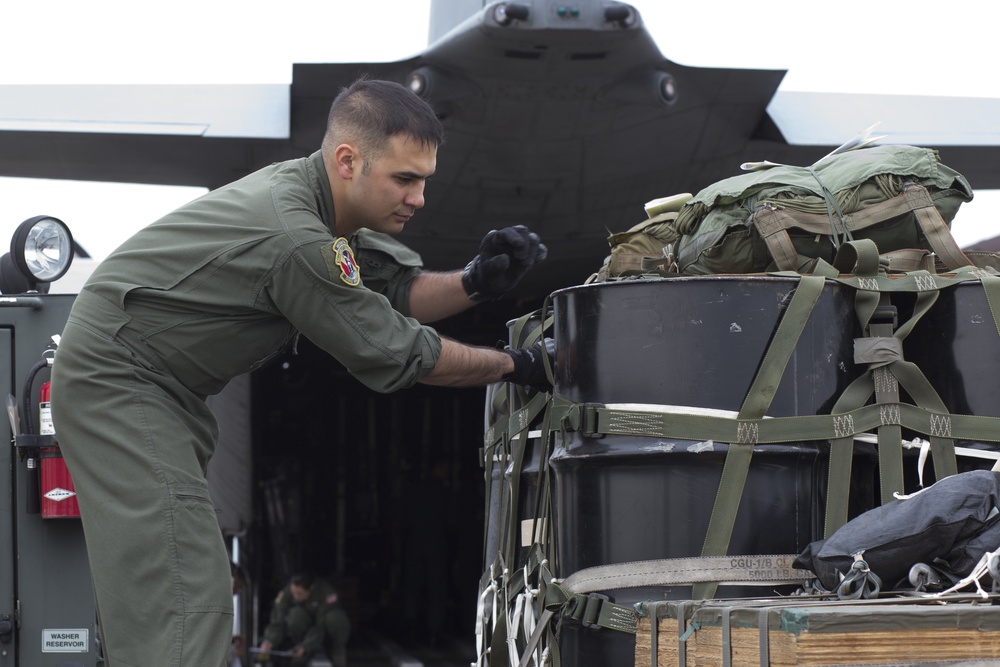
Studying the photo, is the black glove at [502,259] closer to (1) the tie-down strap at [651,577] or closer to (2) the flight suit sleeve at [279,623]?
(1) the tie-down strap at [651,577]

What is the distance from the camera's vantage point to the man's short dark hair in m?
2.97

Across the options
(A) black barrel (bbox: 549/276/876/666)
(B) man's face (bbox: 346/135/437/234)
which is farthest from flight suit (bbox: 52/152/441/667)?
(A) black barrel (bbox: 549/276/876/666)

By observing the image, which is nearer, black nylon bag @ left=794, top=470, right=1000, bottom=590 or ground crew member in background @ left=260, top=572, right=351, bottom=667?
black nylon bag @ left=794, top=470, right=1000, bottom=590

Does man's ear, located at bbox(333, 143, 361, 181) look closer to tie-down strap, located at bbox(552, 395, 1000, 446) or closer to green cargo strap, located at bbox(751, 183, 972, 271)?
tie-down strap, located at bbox(552, 395, 1000, 446)

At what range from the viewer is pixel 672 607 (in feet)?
7.27

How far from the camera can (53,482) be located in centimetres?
337

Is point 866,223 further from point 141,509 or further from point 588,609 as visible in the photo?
point 141,509

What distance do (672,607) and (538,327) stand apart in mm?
1448

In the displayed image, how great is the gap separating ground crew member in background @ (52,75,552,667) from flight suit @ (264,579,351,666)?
30.8 ft

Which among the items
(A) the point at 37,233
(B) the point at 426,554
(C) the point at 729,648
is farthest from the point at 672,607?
(B) the point at 426,554

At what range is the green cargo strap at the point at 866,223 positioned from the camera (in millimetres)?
3086

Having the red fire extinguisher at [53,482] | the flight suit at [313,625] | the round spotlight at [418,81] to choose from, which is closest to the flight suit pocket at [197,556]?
the red fire extinguisher at [53,482]

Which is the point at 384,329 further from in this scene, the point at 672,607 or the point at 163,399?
the point at 672,607

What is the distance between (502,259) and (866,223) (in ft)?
3.14
